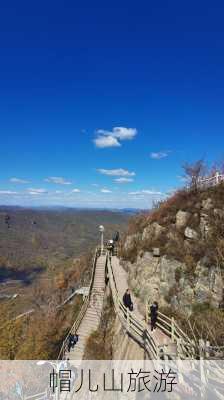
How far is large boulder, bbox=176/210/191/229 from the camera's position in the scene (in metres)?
22.4

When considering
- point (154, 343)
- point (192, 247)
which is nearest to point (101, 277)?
point (192, 247)

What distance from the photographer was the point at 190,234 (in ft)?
69.1

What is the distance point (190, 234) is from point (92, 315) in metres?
9.87

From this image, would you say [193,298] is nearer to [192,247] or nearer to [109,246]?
[192,247]

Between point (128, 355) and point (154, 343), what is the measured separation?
431cm

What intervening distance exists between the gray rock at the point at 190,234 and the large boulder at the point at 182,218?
0.84m

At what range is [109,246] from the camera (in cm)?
3177

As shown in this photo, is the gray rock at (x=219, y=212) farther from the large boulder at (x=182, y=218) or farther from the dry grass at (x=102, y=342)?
the dry grass at (x=102, y=342)

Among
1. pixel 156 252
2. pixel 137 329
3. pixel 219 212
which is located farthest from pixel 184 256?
pixel 137 329

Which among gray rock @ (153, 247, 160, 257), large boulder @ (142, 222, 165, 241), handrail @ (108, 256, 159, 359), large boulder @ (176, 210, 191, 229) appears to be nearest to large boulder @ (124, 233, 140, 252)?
large boulder @ (142, 222, 165, 241)

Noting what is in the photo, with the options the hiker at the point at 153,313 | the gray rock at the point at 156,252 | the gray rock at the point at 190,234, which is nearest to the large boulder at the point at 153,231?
the gray rock at the point at 156,252

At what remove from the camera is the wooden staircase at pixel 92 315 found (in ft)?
64.3

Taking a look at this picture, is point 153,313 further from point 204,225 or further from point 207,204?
point 207,204

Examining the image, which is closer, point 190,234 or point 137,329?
point 137,329
